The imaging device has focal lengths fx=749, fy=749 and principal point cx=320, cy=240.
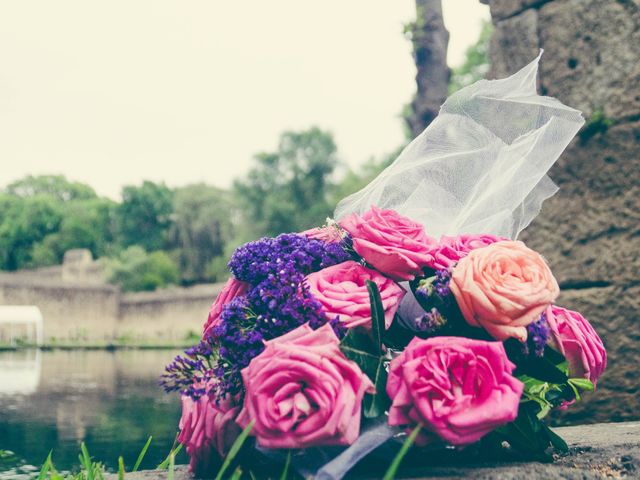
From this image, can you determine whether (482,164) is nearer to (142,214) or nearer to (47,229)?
(142,214)

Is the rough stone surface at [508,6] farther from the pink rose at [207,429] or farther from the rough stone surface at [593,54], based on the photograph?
the pink rose at [207,429]

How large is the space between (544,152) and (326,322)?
103cm

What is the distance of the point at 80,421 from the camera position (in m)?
5.70

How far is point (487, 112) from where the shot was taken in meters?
2.45

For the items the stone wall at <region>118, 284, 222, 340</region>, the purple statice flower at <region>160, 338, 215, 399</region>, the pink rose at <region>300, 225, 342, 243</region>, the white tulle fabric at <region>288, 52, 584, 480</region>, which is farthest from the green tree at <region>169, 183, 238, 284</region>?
the purple statice flower at <region>160, 338, 215, 399</region>

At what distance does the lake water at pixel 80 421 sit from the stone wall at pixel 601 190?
212 cm

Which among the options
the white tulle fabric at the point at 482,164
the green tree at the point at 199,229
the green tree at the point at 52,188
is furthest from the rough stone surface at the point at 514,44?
the green tree at the point at 52,188

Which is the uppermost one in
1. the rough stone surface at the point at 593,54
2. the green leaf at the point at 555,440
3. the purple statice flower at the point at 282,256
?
the rough stone surface at the point at 593,54

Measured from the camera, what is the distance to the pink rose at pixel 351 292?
171cm

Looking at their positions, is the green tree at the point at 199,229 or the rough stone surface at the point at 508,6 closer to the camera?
the rough stone surface at the point at 508,6

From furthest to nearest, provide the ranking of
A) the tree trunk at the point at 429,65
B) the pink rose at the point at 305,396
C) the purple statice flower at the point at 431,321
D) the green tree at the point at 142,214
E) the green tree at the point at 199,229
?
the green tree at the point at 142,214, the green tree at the point at 199,229, the tree trunk at the point at 429,65, the purple statice flower at the point at 431,321, the pink rose at the point at 305,396

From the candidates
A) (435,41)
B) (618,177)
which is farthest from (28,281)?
(618,177)

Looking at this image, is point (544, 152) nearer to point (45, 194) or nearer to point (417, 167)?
point (417, 167)

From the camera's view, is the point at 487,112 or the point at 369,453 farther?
the point at 487,112
